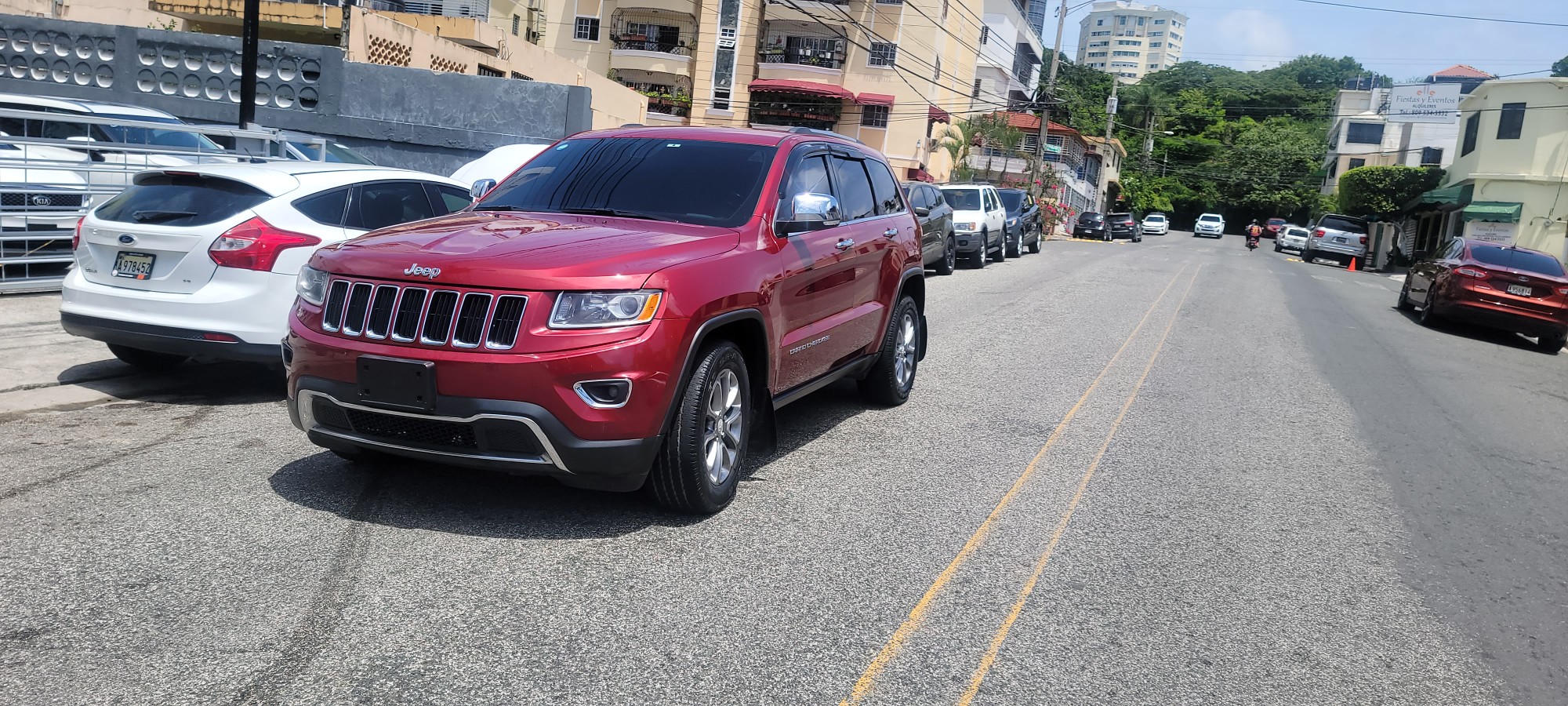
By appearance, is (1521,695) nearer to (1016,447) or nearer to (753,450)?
(1016,447)

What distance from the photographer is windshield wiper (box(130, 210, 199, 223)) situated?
23.4 ft

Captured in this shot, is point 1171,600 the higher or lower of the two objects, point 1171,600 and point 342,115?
the lower

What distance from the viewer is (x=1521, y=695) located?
13.5 feet

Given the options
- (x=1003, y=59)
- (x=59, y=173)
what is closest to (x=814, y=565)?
(x=59, y=173)

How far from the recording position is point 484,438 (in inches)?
184

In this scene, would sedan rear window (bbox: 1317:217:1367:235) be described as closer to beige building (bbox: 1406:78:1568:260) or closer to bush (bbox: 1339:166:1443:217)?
beige building (bbox: 1406:78:1568:260)

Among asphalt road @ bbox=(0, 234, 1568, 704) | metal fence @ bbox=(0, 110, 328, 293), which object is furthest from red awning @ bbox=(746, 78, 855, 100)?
asphalt road @ bbox=(0, 234, 1568, 704)

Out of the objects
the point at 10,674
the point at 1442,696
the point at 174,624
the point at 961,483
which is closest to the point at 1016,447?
the point at 961,483

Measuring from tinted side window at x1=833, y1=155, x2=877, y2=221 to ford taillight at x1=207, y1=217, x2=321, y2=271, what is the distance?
133 inches

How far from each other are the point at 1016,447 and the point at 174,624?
188 inches

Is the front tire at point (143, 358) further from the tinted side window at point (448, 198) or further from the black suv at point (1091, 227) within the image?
the black suv at point (1091, 227)

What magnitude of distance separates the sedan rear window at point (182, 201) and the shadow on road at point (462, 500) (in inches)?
82.2

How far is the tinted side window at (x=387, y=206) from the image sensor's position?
309 inches

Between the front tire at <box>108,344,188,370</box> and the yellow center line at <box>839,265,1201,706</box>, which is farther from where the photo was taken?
the front tire at <box>108,344,188,370</box>
